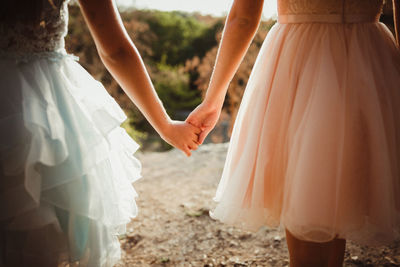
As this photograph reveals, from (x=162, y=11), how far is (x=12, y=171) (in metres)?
16.9

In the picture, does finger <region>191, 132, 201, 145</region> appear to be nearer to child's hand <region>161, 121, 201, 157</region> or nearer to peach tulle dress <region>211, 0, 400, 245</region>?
child's hand <region>161, 121, 201, 157</region>

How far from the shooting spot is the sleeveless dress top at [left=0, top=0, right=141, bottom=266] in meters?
1.08

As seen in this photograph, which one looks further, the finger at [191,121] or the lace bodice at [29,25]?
the finger at [191,121]

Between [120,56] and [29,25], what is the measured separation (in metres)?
0.36

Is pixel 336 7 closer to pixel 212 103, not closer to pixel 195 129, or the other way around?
pixel 212 103

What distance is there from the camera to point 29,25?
1.17 metres

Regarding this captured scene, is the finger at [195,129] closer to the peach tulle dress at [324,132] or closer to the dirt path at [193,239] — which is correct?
the peach tulle dress at [324,132]

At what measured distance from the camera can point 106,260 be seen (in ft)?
4.17

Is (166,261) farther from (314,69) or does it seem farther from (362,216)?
(314,69)

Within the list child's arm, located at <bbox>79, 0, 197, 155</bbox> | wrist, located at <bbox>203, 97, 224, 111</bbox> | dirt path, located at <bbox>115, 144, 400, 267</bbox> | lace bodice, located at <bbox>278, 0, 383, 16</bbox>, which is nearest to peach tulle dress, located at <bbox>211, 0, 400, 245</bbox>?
lace bodice, located at <bbox>278, 0, 383, 16</bbox>

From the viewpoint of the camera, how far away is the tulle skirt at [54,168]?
1.08 meters

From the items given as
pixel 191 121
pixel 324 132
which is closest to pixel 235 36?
pixel 191 121

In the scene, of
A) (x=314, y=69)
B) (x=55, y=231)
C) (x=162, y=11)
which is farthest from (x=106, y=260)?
(x=162, y=11)

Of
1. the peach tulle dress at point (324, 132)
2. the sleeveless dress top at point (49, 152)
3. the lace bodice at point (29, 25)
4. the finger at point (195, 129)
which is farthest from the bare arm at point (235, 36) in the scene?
the lace bodice at point (29, 25)
